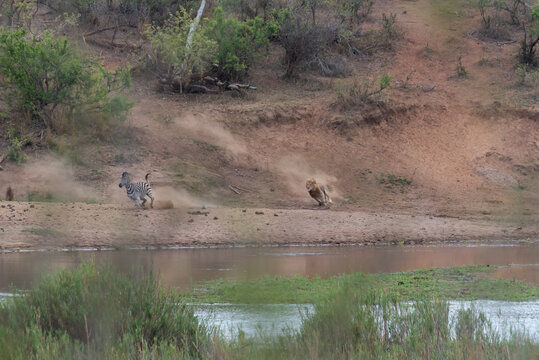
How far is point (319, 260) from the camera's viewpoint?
681 inches

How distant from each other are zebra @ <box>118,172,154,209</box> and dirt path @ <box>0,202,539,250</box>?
21.6 inches

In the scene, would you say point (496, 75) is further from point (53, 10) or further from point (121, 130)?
point (53, 10)

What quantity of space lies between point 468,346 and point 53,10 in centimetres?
3284

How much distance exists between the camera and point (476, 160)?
95.4ft

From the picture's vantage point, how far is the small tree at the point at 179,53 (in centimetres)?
2947

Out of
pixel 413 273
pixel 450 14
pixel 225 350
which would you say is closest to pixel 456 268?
pixel 413 273

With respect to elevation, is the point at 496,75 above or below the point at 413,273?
above

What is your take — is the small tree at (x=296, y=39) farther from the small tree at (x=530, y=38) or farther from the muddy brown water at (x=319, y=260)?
the muddy brown water at (x=319, y=260)

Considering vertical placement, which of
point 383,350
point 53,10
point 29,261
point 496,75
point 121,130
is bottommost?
point 29,261

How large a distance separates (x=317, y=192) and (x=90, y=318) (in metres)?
18.9

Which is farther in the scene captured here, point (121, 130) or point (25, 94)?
point (25, 94)

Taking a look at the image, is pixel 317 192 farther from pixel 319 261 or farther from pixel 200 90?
pixel 200 90

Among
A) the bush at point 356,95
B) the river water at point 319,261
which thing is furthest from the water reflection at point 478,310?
the bush at point 356,95

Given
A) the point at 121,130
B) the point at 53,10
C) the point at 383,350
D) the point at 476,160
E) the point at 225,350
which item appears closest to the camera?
the point at 225,350
